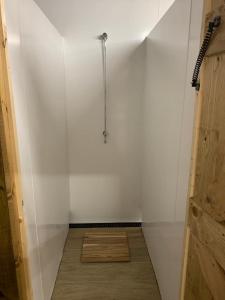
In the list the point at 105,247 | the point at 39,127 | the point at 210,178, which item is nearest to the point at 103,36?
the point at 39,127

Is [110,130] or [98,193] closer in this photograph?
[110,130]

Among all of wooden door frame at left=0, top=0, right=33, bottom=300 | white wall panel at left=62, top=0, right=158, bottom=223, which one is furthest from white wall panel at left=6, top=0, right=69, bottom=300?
white wall panel at left=62, top=0, right=158, bottom=223

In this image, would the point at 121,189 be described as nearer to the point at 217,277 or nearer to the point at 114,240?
the point at 114,240

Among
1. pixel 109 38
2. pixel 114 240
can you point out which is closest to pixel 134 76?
pixel 109 38

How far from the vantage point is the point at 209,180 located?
2.53ft

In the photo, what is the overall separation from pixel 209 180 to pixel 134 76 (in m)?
1.74

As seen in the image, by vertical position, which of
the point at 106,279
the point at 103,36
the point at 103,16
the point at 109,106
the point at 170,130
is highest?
the point at 103,16

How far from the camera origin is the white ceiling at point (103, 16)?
2.13 meters

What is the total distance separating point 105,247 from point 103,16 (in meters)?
2.29

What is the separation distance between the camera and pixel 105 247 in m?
2.28

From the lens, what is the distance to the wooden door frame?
3.07 feet

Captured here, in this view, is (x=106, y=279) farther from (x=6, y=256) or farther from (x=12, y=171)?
(x=12, y=171)

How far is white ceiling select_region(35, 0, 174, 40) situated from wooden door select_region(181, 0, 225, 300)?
5.05 feet

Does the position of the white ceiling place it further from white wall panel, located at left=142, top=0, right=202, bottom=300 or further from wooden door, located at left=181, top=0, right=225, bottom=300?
wooden door, located at left=181, top=0, right=225, bottom=300
